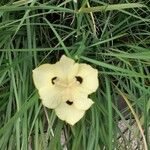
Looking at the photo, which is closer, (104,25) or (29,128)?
(29,128)

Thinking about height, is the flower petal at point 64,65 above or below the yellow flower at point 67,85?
above

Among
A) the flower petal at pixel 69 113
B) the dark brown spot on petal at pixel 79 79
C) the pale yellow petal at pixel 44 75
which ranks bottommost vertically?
the flower petal at pixel 69 113

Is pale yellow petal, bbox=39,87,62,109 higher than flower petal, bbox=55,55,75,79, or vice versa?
flower petal, bbox=55,55,75,79

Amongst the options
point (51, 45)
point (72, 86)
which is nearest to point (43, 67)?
point (72, 86)

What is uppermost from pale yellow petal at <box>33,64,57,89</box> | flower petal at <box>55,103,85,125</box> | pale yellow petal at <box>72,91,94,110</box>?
pale yellow petal at <box>33,64,57,89</box>

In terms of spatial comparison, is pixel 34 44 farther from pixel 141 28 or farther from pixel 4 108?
pixel 141 28

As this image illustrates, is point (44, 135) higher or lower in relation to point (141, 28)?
lower
